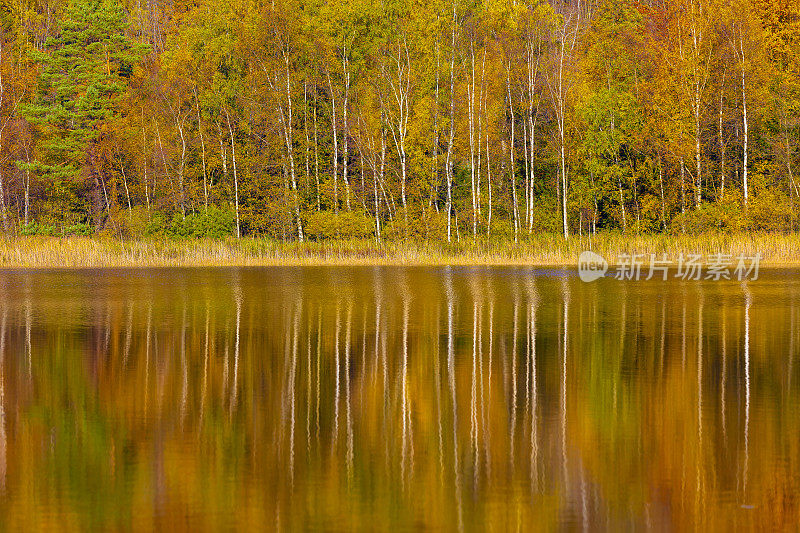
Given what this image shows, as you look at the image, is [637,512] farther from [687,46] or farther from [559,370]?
[687,46]

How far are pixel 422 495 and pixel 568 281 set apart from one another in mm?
27628

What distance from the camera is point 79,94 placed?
216 ft

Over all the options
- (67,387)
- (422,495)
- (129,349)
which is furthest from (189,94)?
(422,495)

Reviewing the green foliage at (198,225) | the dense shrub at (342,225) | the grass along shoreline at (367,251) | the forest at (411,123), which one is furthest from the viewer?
the green foliage at (198,225)

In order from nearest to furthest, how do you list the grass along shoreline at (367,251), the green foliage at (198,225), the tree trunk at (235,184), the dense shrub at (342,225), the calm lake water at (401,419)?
the calm lake water at (401,419), the grass along shoreline at (367,251), the dense shrub at (342,225), the tree trunk at (235,184), the green foliage at (198,225)

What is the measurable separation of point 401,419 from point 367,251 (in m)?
37.9

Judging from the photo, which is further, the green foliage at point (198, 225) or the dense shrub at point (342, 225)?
the green foliage at point (198, 225)

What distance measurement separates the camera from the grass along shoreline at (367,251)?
47188mm

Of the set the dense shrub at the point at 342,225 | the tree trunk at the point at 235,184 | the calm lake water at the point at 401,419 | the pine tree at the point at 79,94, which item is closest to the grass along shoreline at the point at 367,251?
the dense shrub at the point at 342,225

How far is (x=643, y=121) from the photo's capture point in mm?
56219
